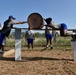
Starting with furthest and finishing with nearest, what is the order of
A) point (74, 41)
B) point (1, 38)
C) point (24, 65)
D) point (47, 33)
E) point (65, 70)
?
point (47, 33) → point (1, 38) → point (74, 41) → point (24, 65) → point (65, 70)

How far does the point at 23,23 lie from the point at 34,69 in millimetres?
2583

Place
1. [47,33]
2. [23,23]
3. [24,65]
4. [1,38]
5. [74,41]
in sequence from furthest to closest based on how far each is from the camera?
[47,33] < [1,38] < [23,23] < [74,41] < [24,65]

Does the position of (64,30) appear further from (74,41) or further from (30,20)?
(30,20)

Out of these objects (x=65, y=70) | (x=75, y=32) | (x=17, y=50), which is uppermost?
(x=75, y=32)

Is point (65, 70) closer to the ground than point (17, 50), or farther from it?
closer to the ground

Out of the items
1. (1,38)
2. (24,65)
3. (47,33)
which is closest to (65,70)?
(24,65)

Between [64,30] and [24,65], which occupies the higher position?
[64,30]

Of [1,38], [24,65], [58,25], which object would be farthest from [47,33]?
[24,65]

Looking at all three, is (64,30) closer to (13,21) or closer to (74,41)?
(74,41)

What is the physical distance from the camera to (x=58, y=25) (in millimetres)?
8344

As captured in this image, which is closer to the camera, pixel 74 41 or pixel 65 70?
pixel 65 70

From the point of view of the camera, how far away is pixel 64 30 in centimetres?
819

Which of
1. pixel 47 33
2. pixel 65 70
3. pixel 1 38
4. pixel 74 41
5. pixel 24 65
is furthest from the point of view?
pixel 47 33

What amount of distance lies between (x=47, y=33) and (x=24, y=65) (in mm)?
5980
